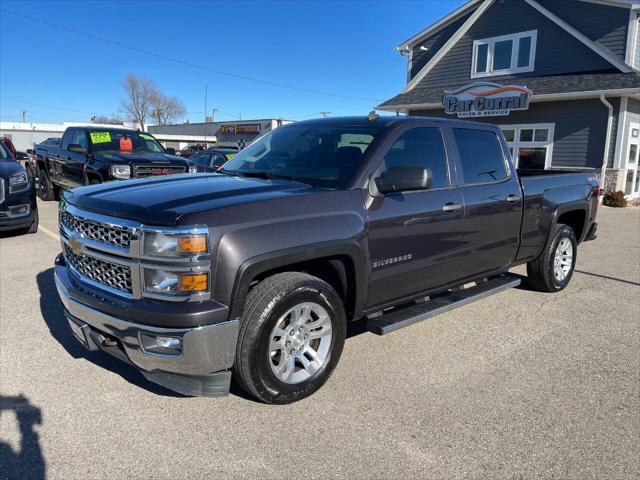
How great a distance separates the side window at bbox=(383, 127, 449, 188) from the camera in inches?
157

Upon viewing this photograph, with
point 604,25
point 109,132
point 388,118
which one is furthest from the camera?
point 604,25

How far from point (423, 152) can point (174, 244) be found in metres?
2.34

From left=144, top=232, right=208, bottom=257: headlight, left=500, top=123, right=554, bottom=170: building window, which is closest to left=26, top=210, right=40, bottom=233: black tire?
left=144, top=232, right=208, bottom=257: headlight

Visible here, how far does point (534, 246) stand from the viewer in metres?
5.49

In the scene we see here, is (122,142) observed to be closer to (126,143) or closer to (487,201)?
(126,143)

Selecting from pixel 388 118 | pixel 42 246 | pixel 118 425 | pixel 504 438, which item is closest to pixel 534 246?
pixel 388 118

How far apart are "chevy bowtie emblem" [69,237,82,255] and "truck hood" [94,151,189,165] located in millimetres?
6262

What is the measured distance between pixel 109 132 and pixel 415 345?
8.77m

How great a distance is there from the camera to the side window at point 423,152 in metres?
4.00

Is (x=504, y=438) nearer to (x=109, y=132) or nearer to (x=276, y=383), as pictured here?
(x=276, y=383)

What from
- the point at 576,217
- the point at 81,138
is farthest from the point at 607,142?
the point at 81,138

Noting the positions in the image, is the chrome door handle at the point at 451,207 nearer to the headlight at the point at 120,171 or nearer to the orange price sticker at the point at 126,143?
the headlight at the point at 120,171

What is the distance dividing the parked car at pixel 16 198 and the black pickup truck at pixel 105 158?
4.31ft

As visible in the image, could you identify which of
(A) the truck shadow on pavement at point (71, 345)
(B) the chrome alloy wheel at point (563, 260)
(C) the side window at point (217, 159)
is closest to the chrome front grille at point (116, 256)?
(A) the truck shadow on pavement at point (71, 345)
